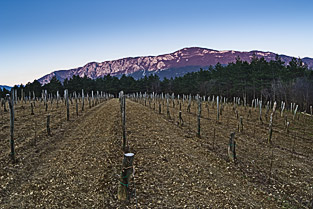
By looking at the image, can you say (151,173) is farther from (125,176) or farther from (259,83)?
(259,83)

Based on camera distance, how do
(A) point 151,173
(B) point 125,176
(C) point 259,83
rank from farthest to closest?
(C) point 259,83 < (A) point 151,173 < (B) point 125,176

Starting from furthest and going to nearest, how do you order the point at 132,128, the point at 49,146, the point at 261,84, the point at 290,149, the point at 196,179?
1. the point at 261,84
2. the point at 132,128
3. the point at 290,149
4. the point at 49,146
5. the point at 196,179

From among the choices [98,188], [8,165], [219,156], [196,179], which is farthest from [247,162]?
[8,165]

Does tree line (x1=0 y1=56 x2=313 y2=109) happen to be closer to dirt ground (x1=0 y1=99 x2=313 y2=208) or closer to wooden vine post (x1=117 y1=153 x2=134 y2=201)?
dirt ground (x1=0 y1=99 x2=313 y2=208)

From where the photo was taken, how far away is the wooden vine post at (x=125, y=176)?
698 centimetres

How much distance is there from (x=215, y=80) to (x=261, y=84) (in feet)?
48.4

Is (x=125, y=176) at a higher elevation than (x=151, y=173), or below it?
higher

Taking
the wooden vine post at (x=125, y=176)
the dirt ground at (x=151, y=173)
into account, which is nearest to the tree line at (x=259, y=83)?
the dirt ground at (x=151, y=173)

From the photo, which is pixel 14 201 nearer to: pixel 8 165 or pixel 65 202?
pixel 65 202

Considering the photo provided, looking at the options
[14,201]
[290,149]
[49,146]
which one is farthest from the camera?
[290,149]

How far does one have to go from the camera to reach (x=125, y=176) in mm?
7055

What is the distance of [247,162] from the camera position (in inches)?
489

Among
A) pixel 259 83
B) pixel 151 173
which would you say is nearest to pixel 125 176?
pixel 151 173

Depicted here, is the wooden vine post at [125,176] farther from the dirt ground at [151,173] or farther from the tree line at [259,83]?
the tree line at [259,83]
